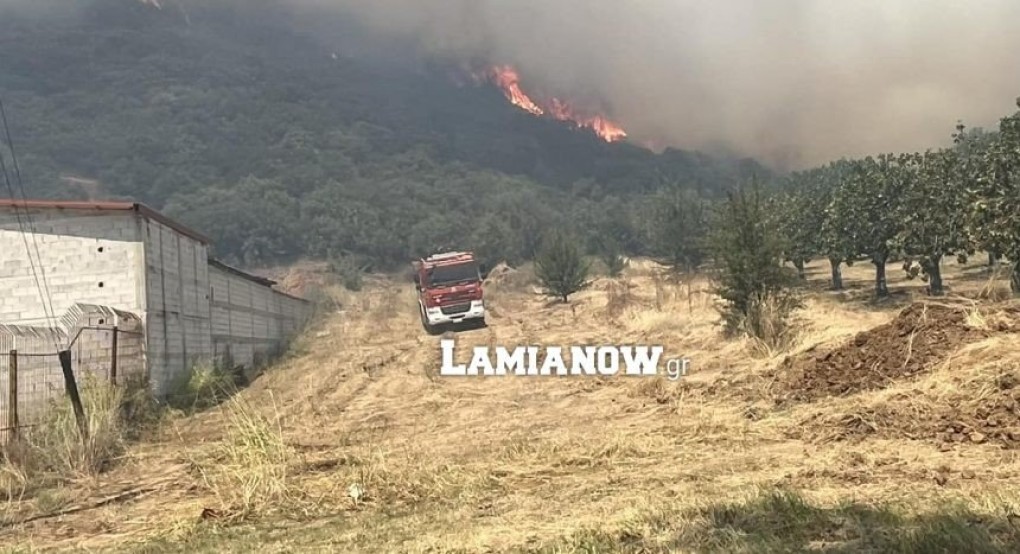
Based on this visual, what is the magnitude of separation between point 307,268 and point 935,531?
267ft

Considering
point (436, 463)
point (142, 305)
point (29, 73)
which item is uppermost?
point (29, 73)

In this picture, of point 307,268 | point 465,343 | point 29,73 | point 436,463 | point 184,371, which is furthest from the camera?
point 29,73

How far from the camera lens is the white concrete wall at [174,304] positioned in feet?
55.9

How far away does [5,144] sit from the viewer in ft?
390

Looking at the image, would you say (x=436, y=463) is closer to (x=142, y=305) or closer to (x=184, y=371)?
(x=142, y=305)

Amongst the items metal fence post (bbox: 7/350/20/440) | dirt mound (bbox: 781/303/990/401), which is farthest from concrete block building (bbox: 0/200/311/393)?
dirt mound (bbox: 781/303/990/401)

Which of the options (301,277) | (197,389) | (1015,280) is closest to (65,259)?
(197,389)

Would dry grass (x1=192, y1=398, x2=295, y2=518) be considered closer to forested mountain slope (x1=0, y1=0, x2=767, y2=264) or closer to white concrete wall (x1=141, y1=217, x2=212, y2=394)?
white concrete wall (x1=141, y1=217, x2=212, y2=394)

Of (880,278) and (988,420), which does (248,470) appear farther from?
(880,278)

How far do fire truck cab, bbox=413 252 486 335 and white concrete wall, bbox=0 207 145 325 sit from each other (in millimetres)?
14772

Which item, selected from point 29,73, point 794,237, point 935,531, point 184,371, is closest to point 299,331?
point 184,371

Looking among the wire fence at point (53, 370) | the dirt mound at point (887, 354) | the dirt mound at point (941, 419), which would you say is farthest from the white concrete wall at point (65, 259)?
the dirt mound at point (941, 419)

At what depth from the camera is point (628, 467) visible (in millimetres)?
8750

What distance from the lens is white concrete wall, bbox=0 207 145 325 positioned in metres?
16.9
